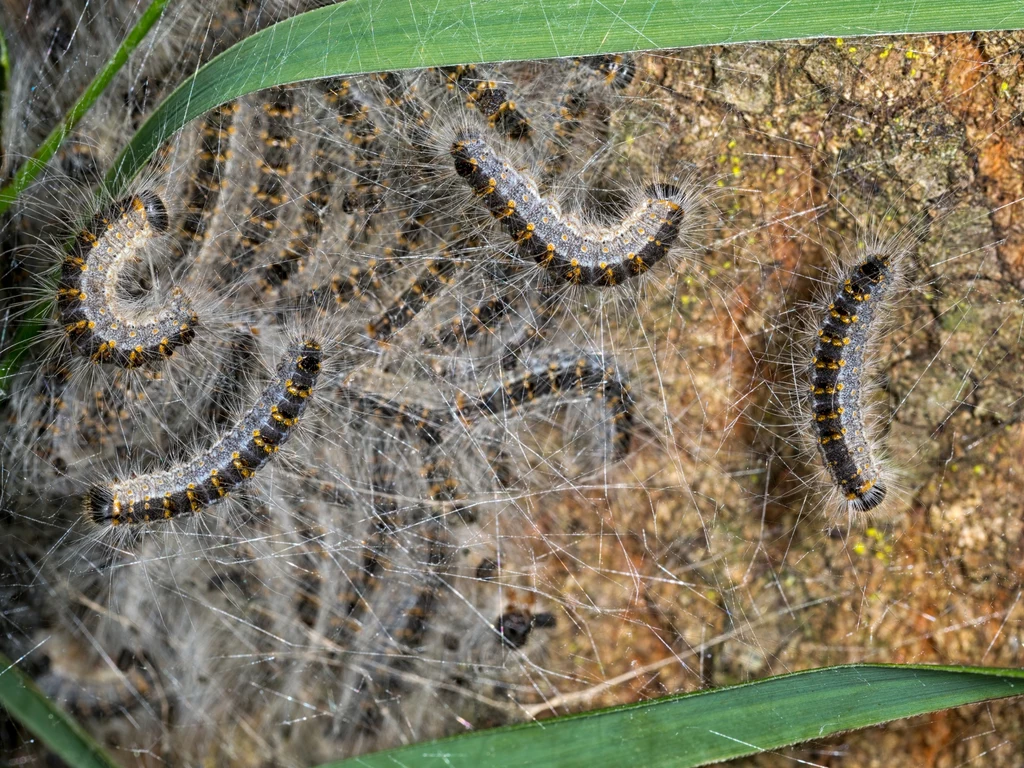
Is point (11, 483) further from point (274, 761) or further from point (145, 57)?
point (145, 57)

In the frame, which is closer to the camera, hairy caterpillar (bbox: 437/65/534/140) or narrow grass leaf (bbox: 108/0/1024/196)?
narrow grass leaf (bbox: 108/0/1024/196)

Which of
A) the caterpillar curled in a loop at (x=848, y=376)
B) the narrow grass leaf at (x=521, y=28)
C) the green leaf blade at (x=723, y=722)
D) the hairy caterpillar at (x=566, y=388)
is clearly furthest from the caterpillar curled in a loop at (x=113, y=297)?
the caterpillar curled in a loop at (x=848, y=376)

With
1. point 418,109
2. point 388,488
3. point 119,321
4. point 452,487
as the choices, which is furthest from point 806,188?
point 119,321

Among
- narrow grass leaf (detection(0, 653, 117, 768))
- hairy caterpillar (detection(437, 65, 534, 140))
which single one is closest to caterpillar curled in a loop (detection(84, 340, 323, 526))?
narrow grass leaf (detection(0, 653, 117, 768))

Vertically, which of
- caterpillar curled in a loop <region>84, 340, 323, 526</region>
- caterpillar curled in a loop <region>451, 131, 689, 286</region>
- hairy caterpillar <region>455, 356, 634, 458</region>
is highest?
caterpillar curled in a loop <region>451, 131, 689, 286</region>

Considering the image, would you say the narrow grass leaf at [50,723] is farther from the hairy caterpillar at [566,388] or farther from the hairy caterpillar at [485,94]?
the hairy caterpillar at [485,94]

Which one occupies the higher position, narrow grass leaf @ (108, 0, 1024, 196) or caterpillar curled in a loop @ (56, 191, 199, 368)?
narrow grass leaf @ (108, 0, 1024, 196)

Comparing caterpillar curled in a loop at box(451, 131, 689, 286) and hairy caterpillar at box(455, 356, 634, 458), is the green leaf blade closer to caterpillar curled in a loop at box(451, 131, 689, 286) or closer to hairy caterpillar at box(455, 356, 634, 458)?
hairy caterpillar at box(455, 356, 634, 458)

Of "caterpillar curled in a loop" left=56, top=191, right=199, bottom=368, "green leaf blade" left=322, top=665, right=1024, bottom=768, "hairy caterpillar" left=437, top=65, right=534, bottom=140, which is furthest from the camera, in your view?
"hairy caterpillar" left=437, top=65, right=534, bottom=140
